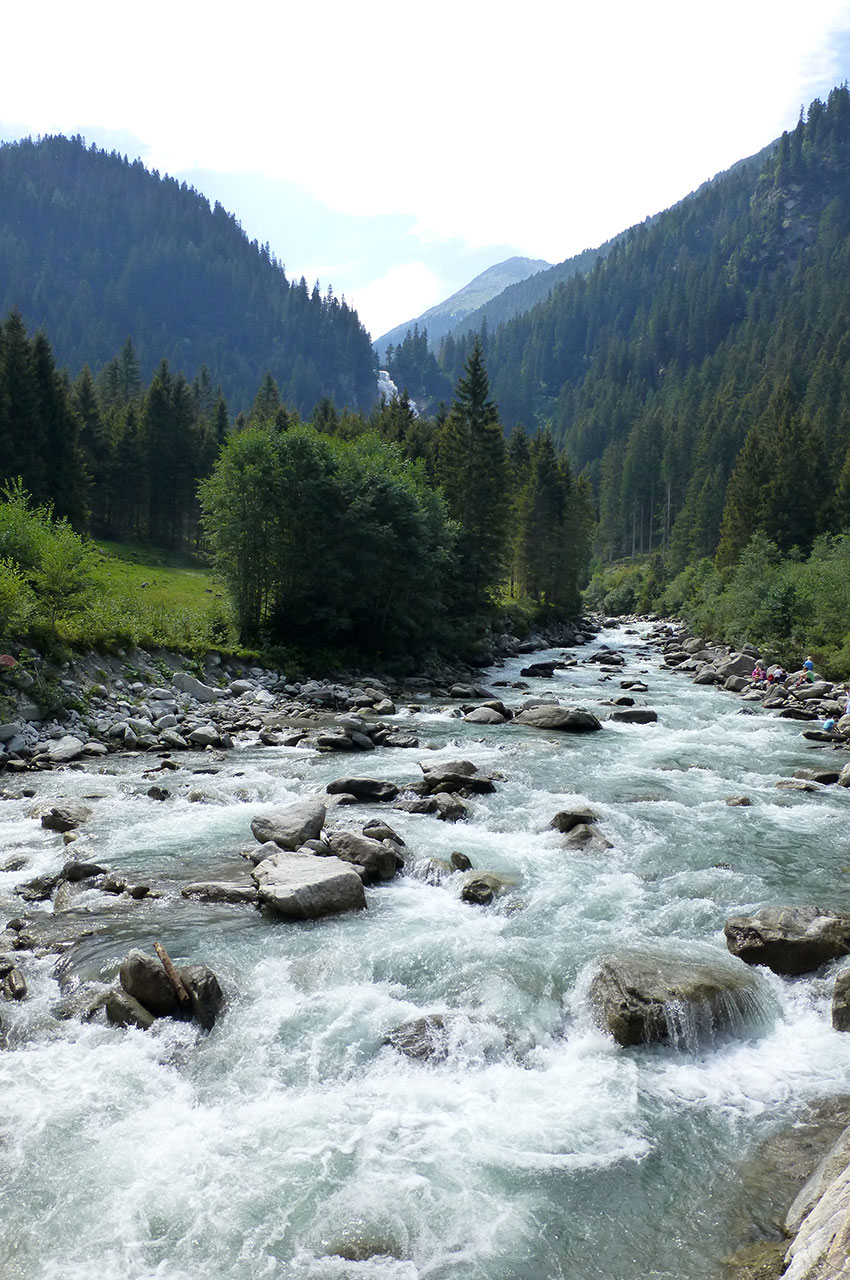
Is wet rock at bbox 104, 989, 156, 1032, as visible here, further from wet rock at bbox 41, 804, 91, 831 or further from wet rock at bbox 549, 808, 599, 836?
wet rock at bbox 549, 808, 599, 836

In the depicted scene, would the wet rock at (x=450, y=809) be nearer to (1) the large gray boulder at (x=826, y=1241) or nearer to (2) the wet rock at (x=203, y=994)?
(2) the wet rock at (x=203, y=994)

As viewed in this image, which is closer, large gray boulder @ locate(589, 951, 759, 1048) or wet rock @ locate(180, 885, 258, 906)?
large gray boulder @ locate(589, 951, 759, 1048)

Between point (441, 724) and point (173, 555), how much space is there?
2201 inches

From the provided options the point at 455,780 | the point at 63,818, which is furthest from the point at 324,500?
the point at 63,818

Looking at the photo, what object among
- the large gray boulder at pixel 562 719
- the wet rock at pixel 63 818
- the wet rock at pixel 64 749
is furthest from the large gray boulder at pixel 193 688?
the wet rock at pixel 63 818

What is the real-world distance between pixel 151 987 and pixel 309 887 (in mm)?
2889

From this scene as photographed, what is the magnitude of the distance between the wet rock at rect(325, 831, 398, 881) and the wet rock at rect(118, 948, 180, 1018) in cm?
430

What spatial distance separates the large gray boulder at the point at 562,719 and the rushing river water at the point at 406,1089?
1193 cm

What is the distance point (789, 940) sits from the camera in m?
9.85

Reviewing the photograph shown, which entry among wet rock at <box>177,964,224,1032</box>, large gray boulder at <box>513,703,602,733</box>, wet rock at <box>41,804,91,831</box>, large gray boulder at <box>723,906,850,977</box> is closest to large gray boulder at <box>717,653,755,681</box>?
large gray boulder at <box>513,703,602,733</box>

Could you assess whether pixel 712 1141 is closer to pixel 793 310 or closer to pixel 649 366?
pixel 793 310

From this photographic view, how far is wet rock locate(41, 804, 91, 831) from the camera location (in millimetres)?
14492

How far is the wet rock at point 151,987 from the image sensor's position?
344 inches

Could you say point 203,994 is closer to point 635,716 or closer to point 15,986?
point 15,986
